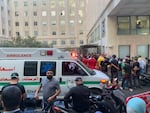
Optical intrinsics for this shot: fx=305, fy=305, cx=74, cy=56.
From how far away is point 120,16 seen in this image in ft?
90.5

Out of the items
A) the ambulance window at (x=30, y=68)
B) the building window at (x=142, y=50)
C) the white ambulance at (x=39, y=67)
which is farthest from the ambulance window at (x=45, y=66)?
the building window at (x=142, y=50)

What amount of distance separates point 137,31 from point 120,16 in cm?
207

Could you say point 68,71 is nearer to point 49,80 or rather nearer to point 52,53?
point 52,53

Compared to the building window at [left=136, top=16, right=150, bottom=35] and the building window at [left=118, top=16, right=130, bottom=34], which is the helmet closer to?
the building window at [left=118, top=16, right=130, bottom=34]

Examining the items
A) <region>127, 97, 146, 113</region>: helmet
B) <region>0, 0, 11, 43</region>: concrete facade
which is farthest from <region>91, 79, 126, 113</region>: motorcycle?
<region>0, 0, 11, 43</region>: concrete facade

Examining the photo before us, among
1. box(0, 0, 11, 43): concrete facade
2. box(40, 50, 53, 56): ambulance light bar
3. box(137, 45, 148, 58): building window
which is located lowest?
box(40, 50, 53, 56): ambulance light bar

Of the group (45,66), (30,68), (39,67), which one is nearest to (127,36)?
(45,66)

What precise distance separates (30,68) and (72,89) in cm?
514

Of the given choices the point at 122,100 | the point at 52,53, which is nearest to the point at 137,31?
the point at 52,53

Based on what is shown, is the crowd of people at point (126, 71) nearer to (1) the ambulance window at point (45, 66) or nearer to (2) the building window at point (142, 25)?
(1) the ambulance window at point (45, 66)

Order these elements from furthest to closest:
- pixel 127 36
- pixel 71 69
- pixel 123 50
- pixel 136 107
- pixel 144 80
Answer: pixel 123 50
pixel 127 36
pixel 144 80
pixel 71 69
pixel 136 107

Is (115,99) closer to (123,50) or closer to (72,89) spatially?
(72,89)

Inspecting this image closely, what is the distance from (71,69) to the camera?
1144 centimetres

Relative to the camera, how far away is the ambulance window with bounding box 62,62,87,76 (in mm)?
11383
